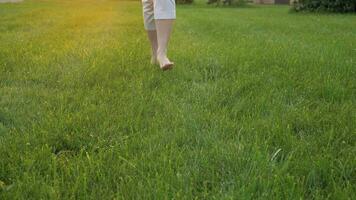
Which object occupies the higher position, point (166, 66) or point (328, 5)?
point (166, 66)

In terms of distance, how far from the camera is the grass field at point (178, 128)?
1580 mm

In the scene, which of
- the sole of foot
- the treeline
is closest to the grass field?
the sole of foot

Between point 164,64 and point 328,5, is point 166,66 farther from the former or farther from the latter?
point 328,5

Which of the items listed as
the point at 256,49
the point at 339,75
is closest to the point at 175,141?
the point at 339,75

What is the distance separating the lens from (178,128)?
7.06ft

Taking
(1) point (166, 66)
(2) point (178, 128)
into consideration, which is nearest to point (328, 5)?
(1) point (166, 66)

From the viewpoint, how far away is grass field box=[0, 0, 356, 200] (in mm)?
1580

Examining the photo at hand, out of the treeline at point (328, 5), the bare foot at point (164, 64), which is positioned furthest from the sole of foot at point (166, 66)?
the treeline at point (328, 5)

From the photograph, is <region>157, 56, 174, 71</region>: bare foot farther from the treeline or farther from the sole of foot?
the treeline

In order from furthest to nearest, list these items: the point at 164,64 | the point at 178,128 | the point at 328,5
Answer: the point at 328,5
the point at 164,64
the point at 178,128

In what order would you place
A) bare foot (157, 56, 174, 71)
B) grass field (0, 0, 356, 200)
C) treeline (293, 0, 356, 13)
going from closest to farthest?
grass field (0, 0, 356, 200) → bare foot (157, 56, 174, 71) → treeline (293, 0, 356, 13)

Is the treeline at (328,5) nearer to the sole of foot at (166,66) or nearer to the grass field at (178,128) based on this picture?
the grass field at (178,128)

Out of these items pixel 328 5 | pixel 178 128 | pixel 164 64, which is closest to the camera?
pixel 178 128

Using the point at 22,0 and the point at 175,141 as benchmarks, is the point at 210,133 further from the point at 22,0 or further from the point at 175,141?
the point at 22,0
